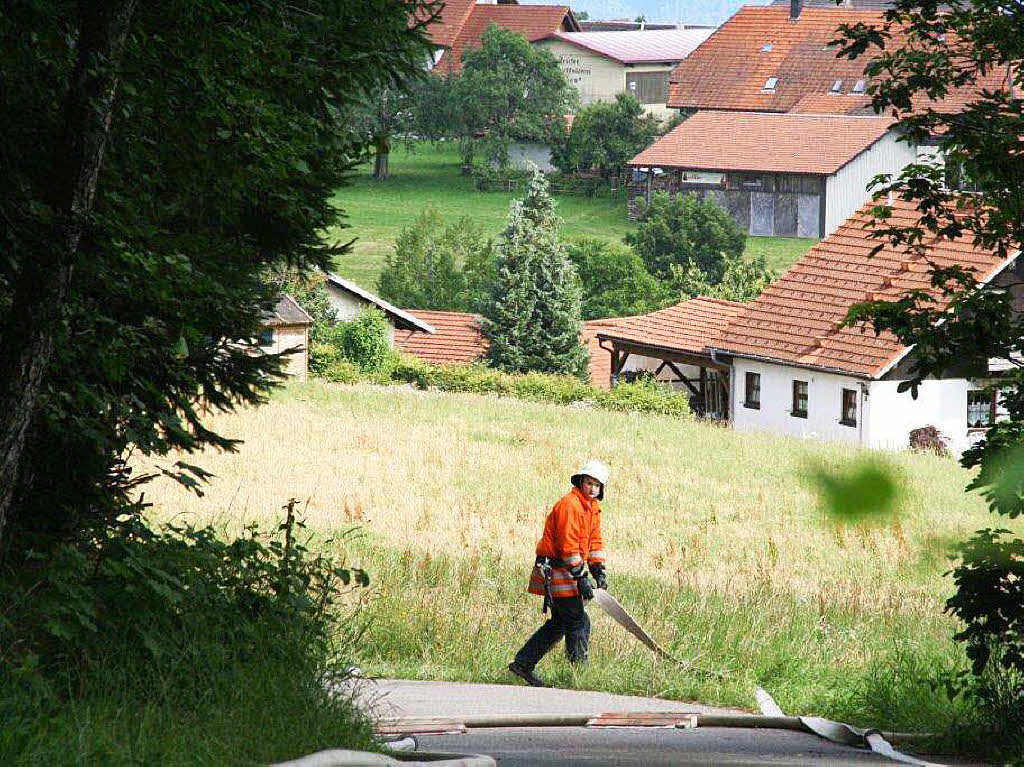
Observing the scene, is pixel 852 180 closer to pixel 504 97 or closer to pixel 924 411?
pixel 504 97

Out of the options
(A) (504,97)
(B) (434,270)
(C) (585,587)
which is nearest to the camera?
(C) (585,587)

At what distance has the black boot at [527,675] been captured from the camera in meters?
10.4

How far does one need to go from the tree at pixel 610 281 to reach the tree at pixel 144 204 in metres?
62.0

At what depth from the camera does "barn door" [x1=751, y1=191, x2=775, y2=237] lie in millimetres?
87625

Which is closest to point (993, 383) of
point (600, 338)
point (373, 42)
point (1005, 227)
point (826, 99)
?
point (1005, 227)

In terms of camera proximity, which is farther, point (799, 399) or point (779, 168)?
point (779, 168)

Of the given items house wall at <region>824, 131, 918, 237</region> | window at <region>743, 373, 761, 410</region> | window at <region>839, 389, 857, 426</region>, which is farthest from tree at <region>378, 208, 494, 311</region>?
window at <region>839, 389, 857, 426</region>

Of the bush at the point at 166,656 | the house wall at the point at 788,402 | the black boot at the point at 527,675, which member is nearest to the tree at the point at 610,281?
the house wall at the point at 788,402

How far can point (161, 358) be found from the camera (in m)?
7.01

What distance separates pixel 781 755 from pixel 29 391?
436 cm

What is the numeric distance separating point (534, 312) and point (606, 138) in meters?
41.2

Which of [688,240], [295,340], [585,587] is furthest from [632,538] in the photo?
[688,240]

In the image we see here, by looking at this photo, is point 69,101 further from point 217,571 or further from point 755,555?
point 755,555

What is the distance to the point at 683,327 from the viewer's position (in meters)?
52.0
